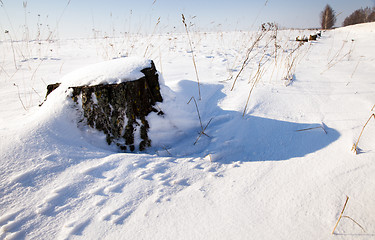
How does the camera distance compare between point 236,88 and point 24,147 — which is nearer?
point 24,147

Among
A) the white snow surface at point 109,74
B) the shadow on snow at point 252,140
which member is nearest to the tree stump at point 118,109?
the white snow surface at point 109,74

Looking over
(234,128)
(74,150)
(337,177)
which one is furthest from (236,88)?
(74,150)

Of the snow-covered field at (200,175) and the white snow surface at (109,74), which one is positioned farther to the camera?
the white snow surface at (109,74)

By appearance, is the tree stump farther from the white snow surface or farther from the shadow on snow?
the shadow on snow

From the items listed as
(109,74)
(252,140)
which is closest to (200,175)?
(252,140)

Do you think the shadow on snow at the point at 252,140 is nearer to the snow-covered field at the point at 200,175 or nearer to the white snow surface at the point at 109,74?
the snow-covered field at the point at 200,175

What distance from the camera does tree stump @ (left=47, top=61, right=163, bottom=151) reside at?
135cm

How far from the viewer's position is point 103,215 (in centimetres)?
84

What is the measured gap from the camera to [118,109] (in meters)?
1.39

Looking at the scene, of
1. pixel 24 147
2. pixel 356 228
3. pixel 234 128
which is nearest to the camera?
pixel 356 228

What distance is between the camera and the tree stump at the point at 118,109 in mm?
1346

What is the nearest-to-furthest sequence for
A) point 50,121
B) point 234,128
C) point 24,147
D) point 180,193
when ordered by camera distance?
1. point 180,193
2. point 24,147
3. point 50,121
4. point 234,128

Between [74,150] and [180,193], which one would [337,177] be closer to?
[180,193]

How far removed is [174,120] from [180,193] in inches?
29.0
